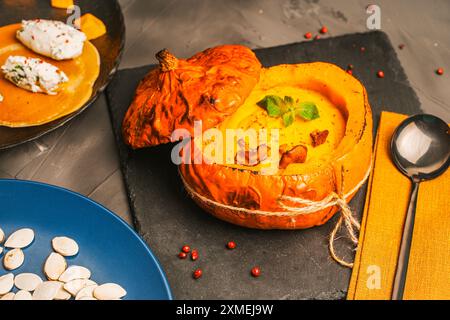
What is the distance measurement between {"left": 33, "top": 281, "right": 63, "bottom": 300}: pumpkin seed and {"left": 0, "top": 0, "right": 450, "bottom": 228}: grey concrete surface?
0.44 m

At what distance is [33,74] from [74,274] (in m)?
0.64

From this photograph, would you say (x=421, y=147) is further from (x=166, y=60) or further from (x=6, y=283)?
(x=6, y=283)

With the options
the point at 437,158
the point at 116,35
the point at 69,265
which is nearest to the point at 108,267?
the point at 69,265

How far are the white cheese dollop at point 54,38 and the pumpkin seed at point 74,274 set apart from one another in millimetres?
705

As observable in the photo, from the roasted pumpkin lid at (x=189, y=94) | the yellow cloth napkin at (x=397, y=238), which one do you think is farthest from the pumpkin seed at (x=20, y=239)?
the yellow cloth napkin at (x=397, y=238)

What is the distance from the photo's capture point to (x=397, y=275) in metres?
1.46

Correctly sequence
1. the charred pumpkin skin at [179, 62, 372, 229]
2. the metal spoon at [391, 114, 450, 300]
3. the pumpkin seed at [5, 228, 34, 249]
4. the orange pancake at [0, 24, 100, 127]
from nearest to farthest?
the charred pumpkin skin at [179, 62, 372, 229] < the pumpkin seed at [5, 228, 34, 249] < the metal spoon at [391, 114, 450, 300] < the orange pancake at [0, 24, 100, 127]

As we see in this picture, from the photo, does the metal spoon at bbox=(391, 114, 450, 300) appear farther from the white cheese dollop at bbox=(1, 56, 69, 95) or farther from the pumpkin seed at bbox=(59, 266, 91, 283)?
the white cheese dollop at bbox=(1, 56, 69, 95)

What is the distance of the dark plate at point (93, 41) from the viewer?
1678 millimetres

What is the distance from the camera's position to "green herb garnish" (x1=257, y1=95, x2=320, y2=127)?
1.46 m

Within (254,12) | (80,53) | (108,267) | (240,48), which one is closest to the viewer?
(108,267)

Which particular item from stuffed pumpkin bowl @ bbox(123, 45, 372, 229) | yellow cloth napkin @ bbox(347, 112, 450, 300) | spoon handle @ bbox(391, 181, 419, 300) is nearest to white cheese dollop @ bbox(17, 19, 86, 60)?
stuffed pumpkin bowl @ bbox(123, 45, 372, 229)

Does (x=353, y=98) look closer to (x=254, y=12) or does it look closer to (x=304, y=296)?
(x=304, y=296)
